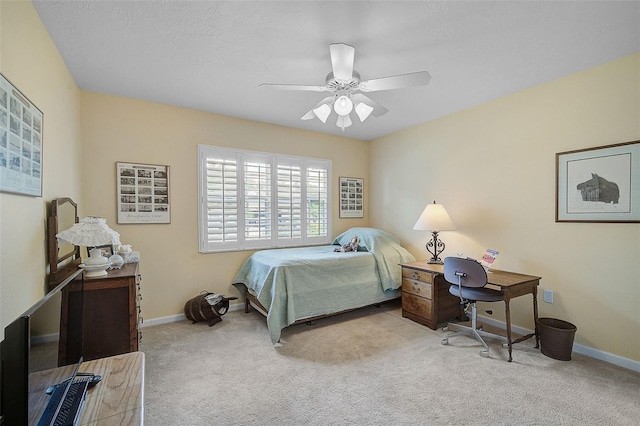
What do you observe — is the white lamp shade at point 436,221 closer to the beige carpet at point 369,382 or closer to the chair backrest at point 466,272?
the chair backrest at point 466,272

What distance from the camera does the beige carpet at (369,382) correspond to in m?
1.80

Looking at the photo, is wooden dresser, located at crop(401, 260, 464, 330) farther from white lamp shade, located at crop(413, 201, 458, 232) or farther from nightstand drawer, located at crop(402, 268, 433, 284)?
white lamp shade, located at crop(413, 201, 458, 232)

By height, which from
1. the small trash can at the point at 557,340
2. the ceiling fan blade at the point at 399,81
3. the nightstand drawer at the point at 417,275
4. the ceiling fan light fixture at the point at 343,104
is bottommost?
the small trash can at the point at 557,340

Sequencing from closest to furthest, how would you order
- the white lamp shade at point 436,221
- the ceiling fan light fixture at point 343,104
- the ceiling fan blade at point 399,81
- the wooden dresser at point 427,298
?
the ceiling fan blade at point 399,81, the ceiling fan light fixture at point 343,104, the wooden dresser at point 427,298, the white lamp shade at point 436,221

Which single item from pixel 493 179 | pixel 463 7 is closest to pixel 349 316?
pixel 493 179

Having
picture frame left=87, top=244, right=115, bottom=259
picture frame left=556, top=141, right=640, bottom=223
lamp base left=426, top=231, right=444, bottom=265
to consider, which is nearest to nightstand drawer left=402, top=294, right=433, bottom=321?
lamp base left=426, top=231, right=444, bottom=265

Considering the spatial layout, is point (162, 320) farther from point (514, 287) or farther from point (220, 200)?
point (514, 287)

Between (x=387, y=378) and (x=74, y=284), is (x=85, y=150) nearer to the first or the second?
(x=74, y=284)

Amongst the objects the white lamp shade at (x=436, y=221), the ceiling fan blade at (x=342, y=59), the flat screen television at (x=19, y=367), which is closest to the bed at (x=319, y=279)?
the white lamp shade at (x=436, y=221)

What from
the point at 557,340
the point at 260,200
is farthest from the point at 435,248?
the point at 260,200

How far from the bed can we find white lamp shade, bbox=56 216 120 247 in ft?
4.75

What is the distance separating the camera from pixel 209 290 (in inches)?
141

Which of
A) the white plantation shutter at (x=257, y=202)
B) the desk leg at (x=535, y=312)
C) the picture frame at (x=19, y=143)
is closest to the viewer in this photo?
the picture frame at (x=19, y=143)

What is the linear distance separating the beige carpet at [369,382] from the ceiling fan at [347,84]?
209 cm
